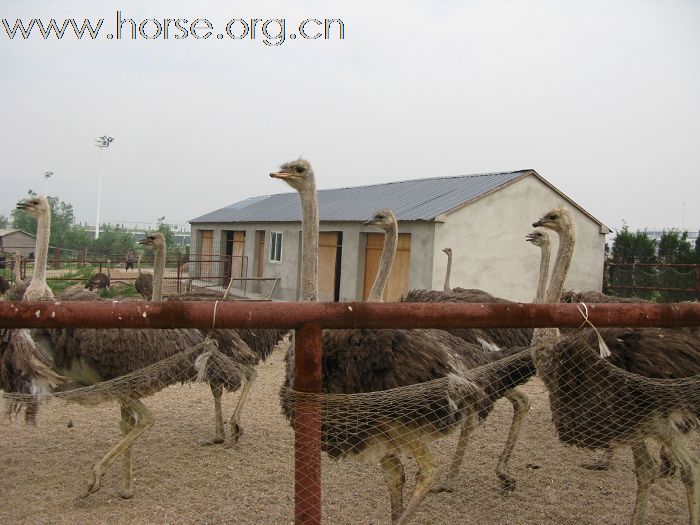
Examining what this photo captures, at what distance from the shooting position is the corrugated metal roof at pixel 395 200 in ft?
42.0

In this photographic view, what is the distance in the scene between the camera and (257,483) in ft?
13.6

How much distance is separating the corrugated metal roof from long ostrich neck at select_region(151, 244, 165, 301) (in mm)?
6799

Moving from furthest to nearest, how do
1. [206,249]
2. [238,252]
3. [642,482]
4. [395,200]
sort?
1. [206,249]
2. [238,252]
3. [395,200]
4. [642,482]

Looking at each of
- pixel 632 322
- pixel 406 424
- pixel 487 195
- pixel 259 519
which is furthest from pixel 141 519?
pixel 487 195

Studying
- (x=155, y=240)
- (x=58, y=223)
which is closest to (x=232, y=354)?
(x=155, y=240)

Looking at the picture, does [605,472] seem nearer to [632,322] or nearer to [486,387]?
[486,387]

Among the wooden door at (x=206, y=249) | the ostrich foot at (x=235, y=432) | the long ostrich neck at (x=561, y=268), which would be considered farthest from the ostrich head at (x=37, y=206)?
the wooden door at (x=206, y=249)

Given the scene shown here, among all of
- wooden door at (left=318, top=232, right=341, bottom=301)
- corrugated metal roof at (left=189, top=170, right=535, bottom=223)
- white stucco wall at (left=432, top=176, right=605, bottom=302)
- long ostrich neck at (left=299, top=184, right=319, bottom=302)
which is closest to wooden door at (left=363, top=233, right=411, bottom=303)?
Answer: corrugated metal roof at (left=189, top=170, right=535, bottom=223)

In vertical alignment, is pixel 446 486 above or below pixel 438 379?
below

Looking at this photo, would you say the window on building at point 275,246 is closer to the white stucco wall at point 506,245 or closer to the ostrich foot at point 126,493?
the white stucco wall at point 506,245

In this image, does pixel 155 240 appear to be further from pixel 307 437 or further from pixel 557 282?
pixel 307 437

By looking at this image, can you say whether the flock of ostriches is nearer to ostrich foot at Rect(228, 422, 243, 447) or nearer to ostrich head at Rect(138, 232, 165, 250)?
ostrich foot at Rect(228, 422, 243, 447)

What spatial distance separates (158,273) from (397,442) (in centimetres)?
293

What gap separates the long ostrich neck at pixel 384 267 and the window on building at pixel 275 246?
43.9 feet
